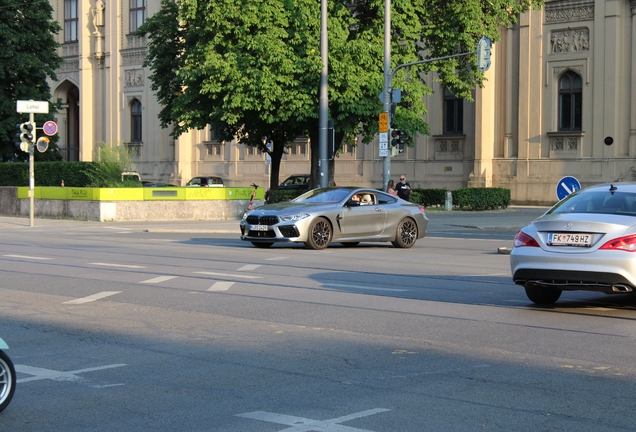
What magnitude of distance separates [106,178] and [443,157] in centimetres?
1940

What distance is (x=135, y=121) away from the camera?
212 ft

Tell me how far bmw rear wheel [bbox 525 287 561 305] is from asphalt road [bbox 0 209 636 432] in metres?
0.19

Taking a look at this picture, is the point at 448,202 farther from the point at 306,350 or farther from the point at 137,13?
the point at 306,350

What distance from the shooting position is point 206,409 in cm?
645

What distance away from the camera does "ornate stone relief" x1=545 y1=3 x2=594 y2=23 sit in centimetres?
4312

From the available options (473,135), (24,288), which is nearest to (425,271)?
(24,288)

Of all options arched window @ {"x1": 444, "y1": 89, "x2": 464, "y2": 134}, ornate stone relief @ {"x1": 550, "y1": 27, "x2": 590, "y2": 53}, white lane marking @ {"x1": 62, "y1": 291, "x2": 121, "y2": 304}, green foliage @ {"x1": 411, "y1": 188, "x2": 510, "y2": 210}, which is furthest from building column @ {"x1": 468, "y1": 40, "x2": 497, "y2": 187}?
white lane marking @ {"x1": 62, "y1": 291, "x2": 121, "y2": 304}

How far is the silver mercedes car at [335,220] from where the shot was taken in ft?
65.4

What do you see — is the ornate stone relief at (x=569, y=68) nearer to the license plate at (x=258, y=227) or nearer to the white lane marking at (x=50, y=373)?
the license plate at (x=258, y=227)

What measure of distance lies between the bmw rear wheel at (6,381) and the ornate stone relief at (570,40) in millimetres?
40364

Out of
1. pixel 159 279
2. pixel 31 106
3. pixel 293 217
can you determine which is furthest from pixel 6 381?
pixel 31 106

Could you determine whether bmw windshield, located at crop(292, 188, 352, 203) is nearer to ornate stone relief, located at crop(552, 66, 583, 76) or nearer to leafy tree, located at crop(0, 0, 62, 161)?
ornate stone relief, located at crop(552, 66, 583, 76)

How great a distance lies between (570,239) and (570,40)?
35.4 meters

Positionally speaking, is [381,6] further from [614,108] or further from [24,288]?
[24,288]
